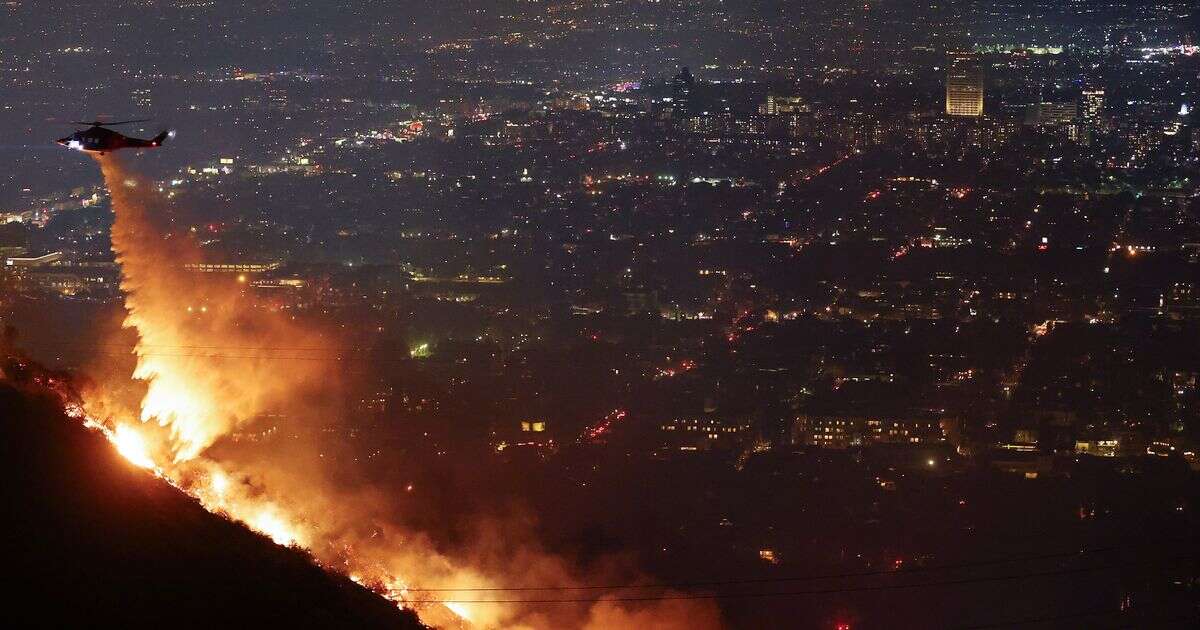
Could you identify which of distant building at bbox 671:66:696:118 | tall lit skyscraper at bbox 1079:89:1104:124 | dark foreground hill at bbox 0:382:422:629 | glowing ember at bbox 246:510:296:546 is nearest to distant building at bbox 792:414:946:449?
glowing ember at bbox 246:510:296:546

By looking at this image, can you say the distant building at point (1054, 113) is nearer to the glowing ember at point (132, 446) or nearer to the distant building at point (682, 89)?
the distant building at point (682, 89)

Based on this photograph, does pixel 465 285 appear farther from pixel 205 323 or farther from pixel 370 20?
pixel 370 20

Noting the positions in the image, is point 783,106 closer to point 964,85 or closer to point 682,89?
point 682,89

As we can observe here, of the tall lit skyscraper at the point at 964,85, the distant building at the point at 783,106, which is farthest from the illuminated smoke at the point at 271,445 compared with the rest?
the tall lit skyscraper at the point at 964,85

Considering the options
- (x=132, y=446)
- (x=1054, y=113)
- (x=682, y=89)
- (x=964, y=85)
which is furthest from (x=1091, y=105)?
(x=132, y=446)

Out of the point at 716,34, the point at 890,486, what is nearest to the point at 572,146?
the point at 716,34
